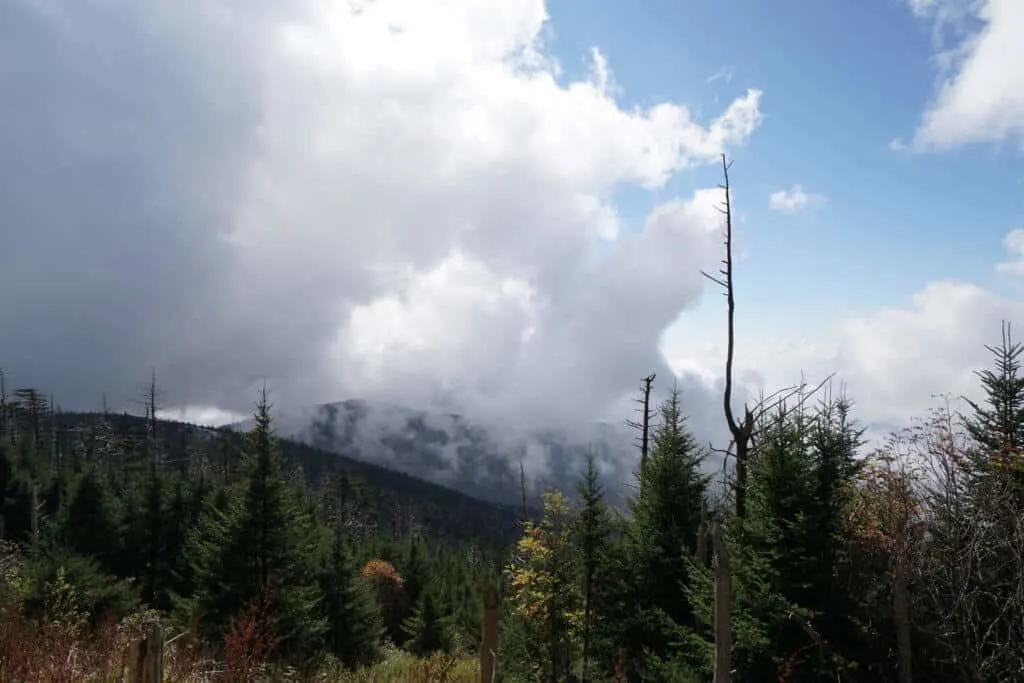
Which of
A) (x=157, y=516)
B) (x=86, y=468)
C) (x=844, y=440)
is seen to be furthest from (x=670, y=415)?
(x=86, y=468)

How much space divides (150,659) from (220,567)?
17.3 meters

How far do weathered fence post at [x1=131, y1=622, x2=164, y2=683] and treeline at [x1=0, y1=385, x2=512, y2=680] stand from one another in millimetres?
2261

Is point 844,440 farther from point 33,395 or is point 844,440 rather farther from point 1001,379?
point 33,395

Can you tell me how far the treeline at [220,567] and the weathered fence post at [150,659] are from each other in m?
2.26

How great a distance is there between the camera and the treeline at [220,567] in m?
16.9

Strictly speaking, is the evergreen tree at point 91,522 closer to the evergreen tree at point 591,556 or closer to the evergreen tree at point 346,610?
the evergreen tree at point 346,610

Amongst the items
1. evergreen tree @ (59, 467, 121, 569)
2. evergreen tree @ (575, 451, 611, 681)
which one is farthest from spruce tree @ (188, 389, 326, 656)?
evergreen tree @ (59, 467, 121, 569)

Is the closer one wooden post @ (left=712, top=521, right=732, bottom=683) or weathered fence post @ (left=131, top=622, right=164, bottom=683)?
weathered fence post @ (left=131, top=622, right=164, bottom=683)

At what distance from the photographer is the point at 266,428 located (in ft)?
66.7

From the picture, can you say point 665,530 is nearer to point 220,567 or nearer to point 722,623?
point 722,623

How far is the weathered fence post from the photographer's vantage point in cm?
398

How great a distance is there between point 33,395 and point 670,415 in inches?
3385

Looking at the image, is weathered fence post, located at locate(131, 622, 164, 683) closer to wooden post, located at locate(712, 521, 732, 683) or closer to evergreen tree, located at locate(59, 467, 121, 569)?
wooden post, located at locate(712, 521, 732, 683)

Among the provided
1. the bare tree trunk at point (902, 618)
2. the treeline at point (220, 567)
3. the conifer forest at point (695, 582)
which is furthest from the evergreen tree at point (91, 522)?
the bare tree trunk at point (902, 618)
